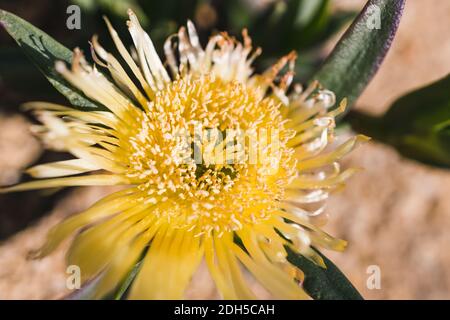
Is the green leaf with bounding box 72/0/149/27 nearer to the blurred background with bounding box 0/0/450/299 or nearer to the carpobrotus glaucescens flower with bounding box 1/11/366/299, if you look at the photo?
the blurred background with bounding box 0/0/450/299

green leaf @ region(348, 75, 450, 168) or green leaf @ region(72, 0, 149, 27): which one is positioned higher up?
green leaf @ region(72, 0, 149, 27)

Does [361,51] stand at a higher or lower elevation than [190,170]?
higher

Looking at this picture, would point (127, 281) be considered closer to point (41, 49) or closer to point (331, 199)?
point (41, 49)

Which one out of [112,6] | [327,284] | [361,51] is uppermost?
[112,6]

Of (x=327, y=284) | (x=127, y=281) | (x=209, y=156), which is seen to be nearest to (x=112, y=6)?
(x=209, y=156)

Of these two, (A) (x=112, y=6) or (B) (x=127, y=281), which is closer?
(B) (x=127, y=281)

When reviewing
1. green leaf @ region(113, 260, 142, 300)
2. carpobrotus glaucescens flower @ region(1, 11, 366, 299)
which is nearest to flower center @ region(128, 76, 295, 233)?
carpobrotus glaucescens flower @ region(1, 11, 366, 299)
